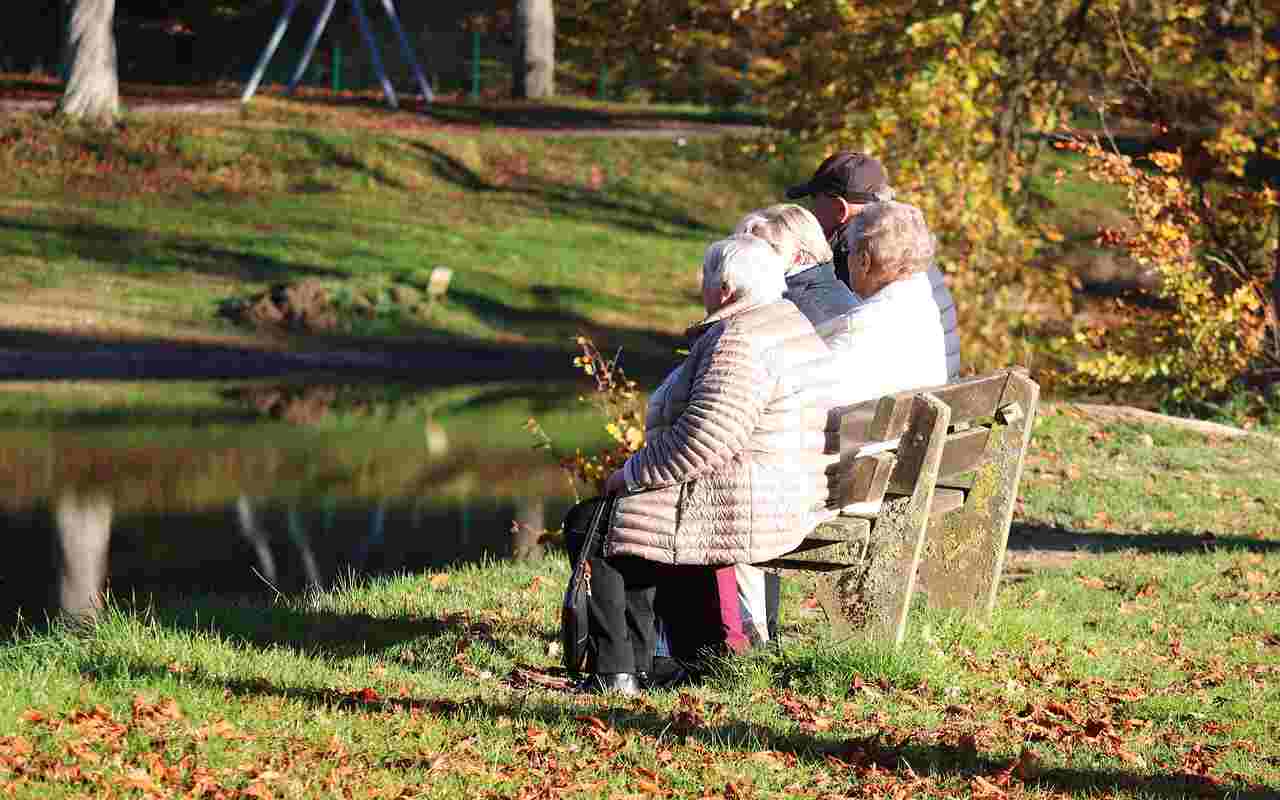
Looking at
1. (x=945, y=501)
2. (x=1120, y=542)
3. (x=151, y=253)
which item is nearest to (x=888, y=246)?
(x=945, y=501)

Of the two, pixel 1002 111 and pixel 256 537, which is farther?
pixel 1002 111

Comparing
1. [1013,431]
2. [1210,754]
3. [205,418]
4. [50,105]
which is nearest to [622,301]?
[205,418]

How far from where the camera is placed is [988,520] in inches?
267

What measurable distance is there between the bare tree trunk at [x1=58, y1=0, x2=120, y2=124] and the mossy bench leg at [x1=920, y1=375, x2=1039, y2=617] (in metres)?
24.6

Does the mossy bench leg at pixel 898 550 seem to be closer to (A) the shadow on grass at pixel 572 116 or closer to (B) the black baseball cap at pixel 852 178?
(B) the black baseball cap at pixel 852 178

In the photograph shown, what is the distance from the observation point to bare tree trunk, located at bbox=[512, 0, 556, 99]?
116 ft

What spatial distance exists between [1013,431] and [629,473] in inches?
69.5

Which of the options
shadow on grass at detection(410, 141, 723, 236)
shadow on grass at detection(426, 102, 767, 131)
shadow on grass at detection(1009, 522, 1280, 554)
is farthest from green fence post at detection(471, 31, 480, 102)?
shadow on grass at detection(1009, 522, 1280, 554)

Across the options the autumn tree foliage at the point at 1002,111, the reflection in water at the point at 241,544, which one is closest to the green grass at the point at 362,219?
the autumn tree foliage at the point at 1002,111

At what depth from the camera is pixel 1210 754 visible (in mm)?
5211

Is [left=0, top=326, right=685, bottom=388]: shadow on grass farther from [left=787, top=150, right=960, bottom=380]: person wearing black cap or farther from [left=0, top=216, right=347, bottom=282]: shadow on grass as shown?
[left=787, top=150, right=960, bottom=380]: person wearing black cap

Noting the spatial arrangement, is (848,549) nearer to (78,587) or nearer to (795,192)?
(795,192)

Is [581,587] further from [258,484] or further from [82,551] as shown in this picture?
[258,484]

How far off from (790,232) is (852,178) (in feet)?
4.02
